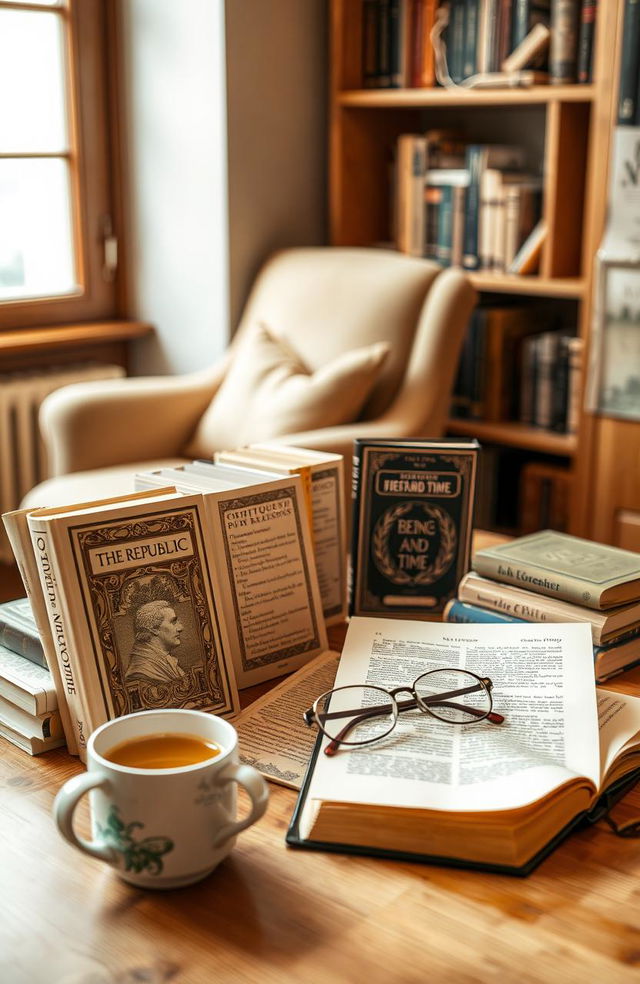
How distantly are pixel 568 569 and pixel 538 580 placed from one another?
0.12 feet

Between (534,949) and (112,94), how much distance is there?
9.32ft

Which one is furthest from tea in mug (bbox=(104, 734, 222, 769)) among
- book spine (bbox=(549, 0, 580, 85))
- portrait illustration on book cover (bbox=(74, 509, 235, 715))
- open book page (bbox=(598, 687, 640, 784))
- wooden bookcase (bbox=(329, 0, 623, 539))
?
book spine (bbox=(549, 0, 580, 85))

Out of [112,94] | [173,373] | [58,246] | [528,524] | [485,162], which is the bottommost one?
[528,524]

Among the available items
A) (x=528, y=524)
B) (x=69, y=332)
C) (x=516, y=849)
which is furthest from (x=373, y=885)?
(x=69, y=332)

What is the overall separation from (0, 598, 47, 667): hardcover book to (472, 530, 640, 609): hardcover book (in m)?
0.49

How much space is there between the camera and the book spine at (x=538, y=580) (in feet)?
3.64

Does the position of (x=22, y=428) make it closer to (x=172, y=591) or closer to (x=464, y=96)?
(x=464, y=96)

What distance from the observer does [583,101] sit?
8.29 feet

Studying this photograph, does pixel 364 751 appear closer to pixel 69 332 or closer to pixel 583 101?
pixel 583 101

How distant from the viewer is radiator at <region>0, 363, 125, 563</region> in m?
2.82

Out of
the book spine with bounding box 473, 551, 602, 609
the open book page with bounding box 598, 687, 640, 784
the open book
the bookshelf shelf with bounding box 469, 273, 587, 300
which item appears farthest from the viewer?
the bookshelf shelf with bounding box 469, 273, 587, 300

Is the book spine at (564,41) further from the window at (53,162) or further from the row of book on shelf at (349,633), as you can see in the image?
the row of book on shelf at (349,633)

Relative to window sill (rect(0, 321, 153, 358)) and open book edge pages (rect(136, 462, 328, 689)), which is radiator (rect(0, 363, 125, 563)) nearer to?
window sill (rect(0, 321, 153, 358))

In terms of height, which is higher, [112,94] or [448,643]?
[112,94]
